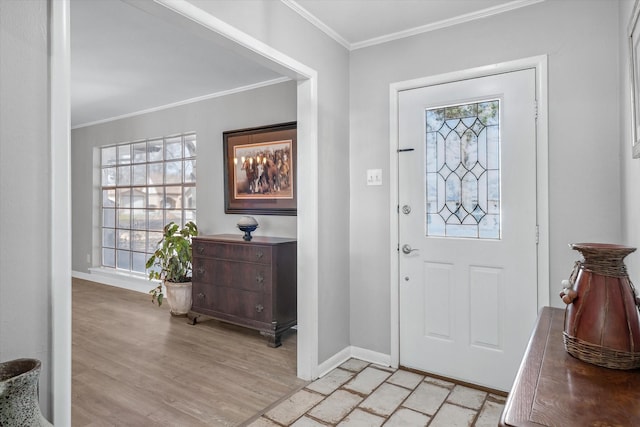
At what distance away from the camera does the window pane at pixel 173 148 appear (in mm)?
5004

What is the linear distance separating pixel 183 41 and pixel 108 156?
3844mm

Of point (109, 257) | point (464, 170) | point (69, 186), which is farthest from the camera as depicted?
point (109, 257)

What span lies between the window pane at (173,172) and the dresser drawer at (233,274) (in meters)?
1.62

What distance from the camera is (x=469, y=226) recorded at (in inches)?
101

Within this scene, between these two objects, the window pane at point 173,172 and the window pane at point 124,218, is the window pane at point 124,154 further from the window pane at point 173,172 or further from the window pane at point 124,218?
the window pane at point 173,172

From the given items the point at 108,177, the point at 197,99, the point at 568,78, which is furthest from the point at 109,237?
the point at 568,78

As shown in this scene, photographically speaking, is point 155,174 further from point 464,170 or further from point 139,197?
point 464,170

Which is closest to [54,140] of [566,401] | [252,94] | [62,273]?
[62,273]

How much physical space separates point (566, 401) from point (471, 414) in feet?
5.18

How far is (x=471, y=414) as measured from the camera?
2.19m

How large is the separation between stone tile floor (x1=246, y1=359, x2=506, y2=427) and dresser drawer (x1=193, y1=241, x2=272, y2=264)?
115 cm

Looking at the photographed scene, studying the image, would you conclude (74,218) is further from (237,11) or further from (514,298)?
(514,298)

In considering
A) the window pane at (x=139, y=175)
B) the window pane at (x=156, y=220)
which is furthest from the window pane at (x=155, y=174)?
the window pane at (x=156, y=220)

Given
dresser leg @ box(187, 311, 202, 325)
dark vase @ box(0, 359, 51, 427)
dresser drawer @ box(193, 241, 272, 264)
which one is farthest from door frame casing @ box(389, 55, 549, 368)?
dark vase @ box(0, 359, 51, 427)
